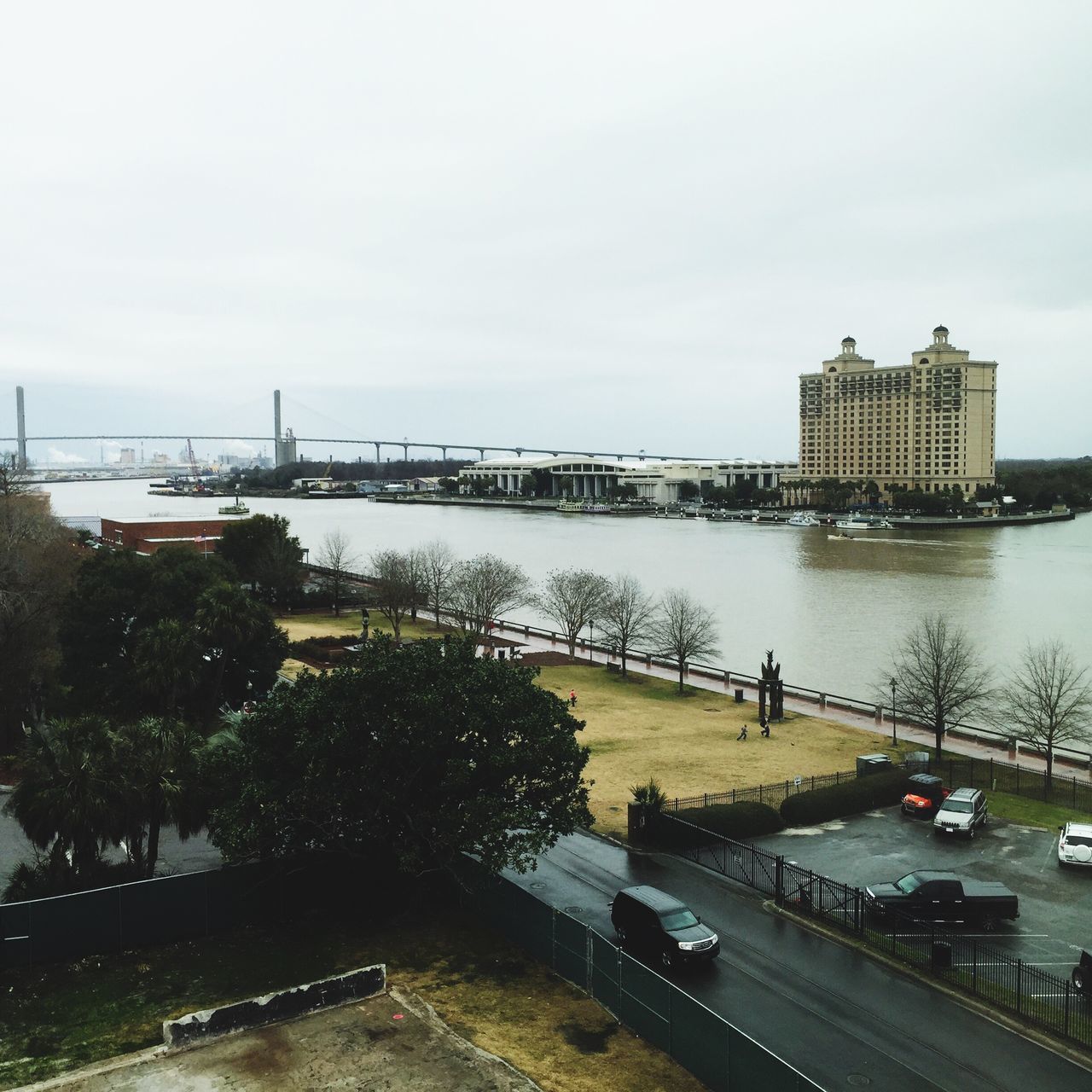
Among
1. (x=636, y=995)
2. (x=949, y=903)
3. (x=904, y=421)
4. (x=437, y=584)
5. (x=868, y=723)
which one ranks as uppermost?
(x=904, y=421)

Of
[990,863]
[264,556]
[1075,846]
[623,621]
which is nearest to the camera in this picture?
[1075,846]

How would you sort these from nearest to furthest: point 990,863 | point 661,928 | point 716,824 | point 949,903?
1. point 661,928
2. point 949,903
3. point 990,863
4. point 716,824

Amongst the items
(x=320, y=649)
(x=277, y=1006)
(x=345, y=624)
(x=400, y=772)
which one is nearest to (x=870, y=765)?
(x=400, y=772)

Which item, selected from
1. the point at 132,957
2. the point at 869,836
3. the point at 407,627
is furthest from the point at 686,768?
the point at 407,627

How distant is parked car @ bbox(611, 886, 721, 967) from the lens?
11.8 m

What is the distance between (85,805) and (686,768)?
13.3 metres

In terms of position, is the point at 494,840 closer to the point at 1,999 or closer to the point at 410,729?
the point at 410,729

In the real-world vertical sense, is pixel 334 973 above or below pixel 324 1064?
below

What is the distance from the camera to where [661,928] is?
12.1 meters

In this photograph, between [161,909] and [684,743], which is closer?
[161,909]

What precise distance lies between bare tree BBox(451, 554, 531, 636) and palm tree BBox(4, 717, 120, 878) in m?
26.3

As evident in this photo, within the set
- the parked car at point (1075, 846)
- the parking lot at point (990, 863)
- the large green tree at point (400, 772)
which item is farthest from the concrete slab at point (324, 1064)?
the parked car at point (1075, 846)

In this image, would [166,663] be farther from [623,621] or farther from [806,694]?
[806,694]

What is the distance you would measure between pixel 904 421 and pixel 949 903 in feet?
510
